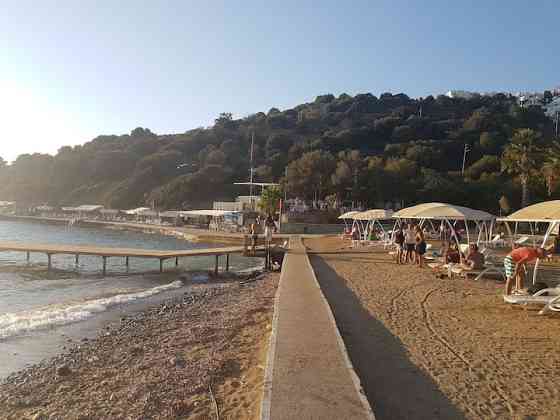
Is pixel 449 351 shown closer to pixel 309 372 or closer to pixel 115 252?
pixel 309 372

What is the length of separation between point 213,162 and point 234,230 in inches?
1795

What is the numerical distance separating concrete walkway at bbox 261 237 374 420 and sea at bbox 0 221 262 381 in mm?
4911

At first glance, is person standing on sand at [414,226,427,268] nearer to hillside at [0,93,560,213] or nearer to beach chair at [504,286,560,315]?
beach chair at [504,286,560,315]

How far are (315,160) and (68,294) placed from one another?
45645 millimetres

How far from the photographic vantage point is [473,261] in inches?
525

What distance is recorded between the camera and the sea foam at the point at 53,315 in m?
10.8

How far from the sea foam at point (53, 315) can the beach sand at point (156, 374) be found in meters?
1.82

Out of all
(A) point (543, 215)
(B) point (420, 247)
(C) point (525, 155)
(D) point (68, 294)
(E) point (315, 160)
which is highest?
(E) point (315, 160)

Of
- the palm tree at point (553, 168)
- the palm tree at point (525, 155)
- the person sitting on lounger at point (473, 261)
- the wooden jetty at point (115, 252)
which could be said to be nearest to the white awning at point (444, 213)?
the person sitting on lounger at point (473, 261)

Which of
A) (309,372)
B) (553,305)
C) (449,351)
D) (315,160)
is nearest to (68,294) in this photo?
(309,372)

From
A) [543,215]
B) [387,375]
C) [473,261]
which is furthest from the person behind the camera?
[473,261]

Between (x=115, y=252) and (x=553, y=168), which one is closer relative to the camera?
(x=115, y=252)

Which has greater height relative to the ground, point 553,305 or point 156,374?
point 553,305

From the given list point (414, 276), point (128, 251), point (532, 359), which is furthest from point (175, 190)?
point (532, 359)
